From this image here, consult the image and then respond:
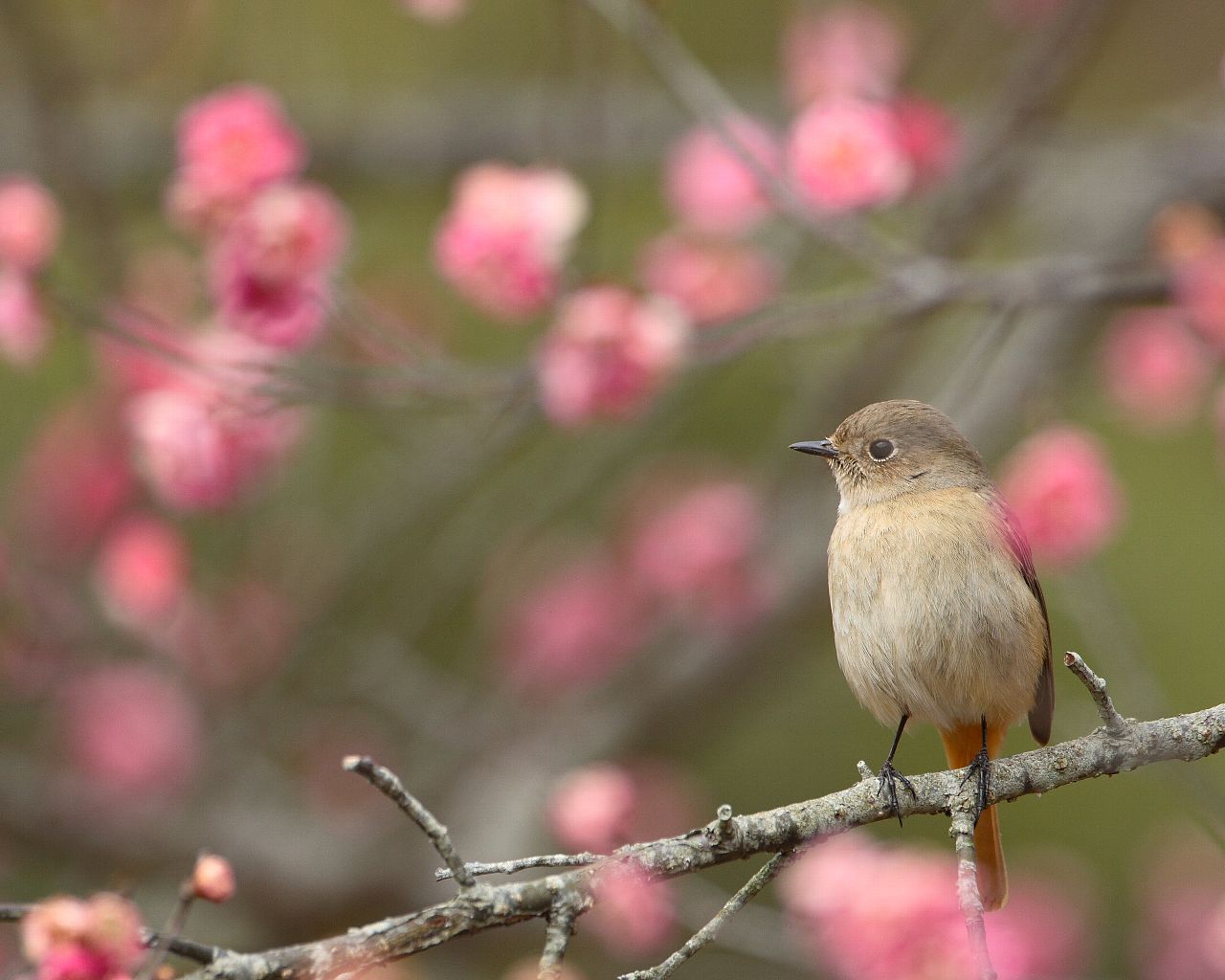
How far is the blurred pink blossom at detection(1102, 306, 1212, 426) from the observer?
5.14 meters

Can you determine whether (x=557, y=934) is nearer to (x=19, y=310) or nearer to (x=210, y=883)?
(x=210, y=883)

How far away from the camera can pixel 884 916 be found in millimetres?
3580

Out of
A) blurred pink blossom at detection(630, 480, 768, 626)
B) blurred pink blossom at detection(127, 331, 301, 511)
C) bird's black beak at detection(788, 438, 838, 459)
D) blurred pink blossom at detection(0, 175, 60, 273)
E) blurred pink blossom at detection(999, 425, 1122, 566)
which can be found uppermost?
blurred pink blossom at detection(630, 480, 768, 626)

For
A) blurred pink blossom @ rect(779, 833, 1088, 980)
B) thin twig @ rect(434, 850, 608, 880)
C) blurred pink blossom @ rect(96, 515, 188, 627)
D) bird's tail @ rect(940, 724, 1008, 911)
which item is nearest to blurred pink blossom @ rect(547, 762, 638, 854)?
blurred pink blossom @ rect(779, 833, 1088, 980)

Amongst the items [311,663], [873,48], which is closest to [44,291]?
[311,663]

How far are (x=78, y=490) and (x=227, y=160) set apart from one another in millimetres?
2481

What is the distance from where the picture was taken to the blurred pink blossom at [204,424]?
3822mm

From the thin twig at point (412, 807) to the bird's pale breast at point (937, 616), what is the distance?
3.78 feet

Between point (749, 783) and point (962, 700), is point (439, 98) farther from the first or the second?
point (962, 700)

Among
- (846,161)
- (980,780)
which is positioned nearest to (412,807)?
(980,780)

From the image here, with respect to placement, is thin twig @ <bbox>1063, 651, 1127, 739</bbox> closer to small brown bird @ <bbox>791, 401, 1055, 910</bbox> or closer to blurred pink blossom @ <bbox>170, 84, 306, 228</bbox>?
small brown bird @ <bbox>791, 401, 1055, 910</bbox>

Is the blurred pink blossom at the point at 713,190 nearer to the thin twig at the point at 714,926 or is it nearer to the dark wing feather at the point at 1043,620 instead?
the dark wing feather at the point at 1043,620

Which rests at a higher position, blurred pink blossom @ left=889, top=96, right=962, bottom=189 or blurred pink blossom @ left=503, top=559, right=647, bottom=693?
blurred pink blossom @ left=889, top=96, right=962, bottom=189

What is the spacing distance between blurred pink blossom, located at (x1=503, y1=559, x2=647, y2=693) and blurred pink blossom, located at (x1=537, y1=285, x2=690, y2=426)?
237 cm
